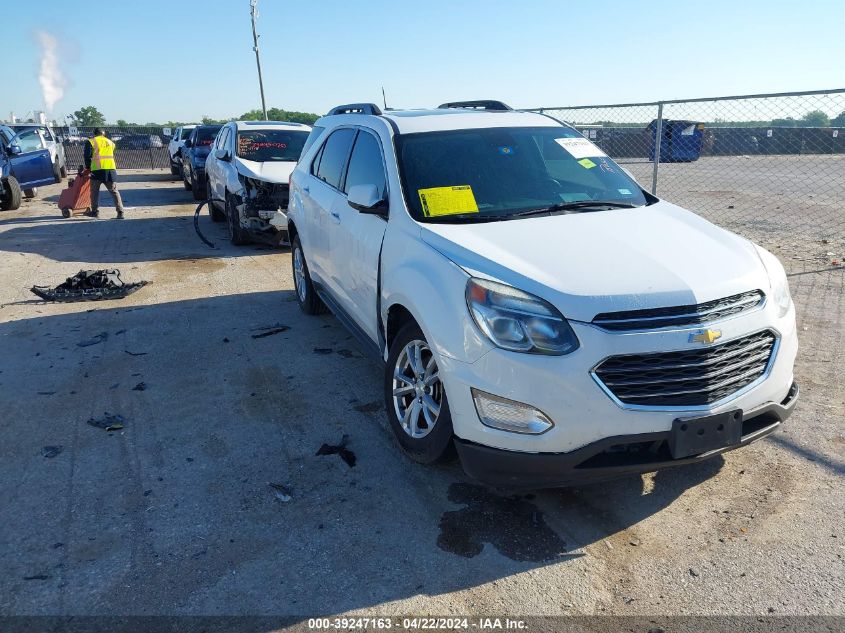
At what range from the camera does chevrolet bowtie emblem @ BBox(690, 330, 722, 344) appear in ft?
9.39

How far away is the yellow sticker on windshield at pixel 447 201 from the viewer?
3903 millimetres

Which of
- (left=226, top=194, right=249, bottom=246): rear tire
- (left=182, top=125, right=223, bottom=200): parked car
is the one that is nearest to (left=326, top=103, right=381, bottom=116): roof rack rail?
(left=226, top=194, right=249, bottom=246): rear tire

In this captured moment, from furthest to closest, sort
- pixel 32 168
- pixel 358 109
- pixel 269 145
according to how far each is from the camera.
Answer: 1. pixel 32 168
2. pixel 269 145
3. pixel 358 109

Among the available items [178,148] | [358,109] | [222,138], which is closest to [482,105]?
[358,109]

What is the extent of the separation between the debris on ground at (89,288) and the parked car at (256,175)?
223cm

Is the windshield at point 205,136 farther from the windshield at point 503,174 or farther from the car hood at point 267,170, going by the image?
the windshield at point 503,174

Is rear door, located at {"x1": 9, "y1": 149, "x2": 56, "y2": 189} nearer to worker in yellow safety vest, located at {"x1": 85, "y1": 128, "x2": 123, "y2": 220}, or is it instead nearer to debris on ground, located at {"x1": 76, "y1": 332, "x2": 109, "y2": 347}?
worker in yellow safety vest, located at {"x1": 85, "y1": 128, "x2": 123, "y2": 220}

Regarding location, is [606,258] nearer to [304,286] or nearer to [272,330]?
[272,330]

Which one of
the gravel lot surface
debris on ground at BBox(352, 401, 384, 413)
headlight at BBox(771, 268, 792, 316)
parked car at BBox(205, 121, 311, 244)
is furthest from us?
parked car at BBox(205, 121, 311, 244)

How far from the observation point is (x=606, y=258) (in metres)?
3.22

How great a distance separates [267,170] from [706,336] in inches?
328

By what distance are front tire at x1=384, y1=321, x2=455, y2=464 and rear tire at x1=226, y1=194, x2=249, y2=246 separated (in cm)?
713

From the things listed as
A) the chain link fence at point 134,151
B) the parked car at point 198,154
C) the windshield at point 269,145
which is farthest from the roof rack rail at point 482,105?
the chain link fence at point 134,151

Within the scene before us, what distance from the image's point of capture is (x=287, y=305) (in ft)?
23.9
